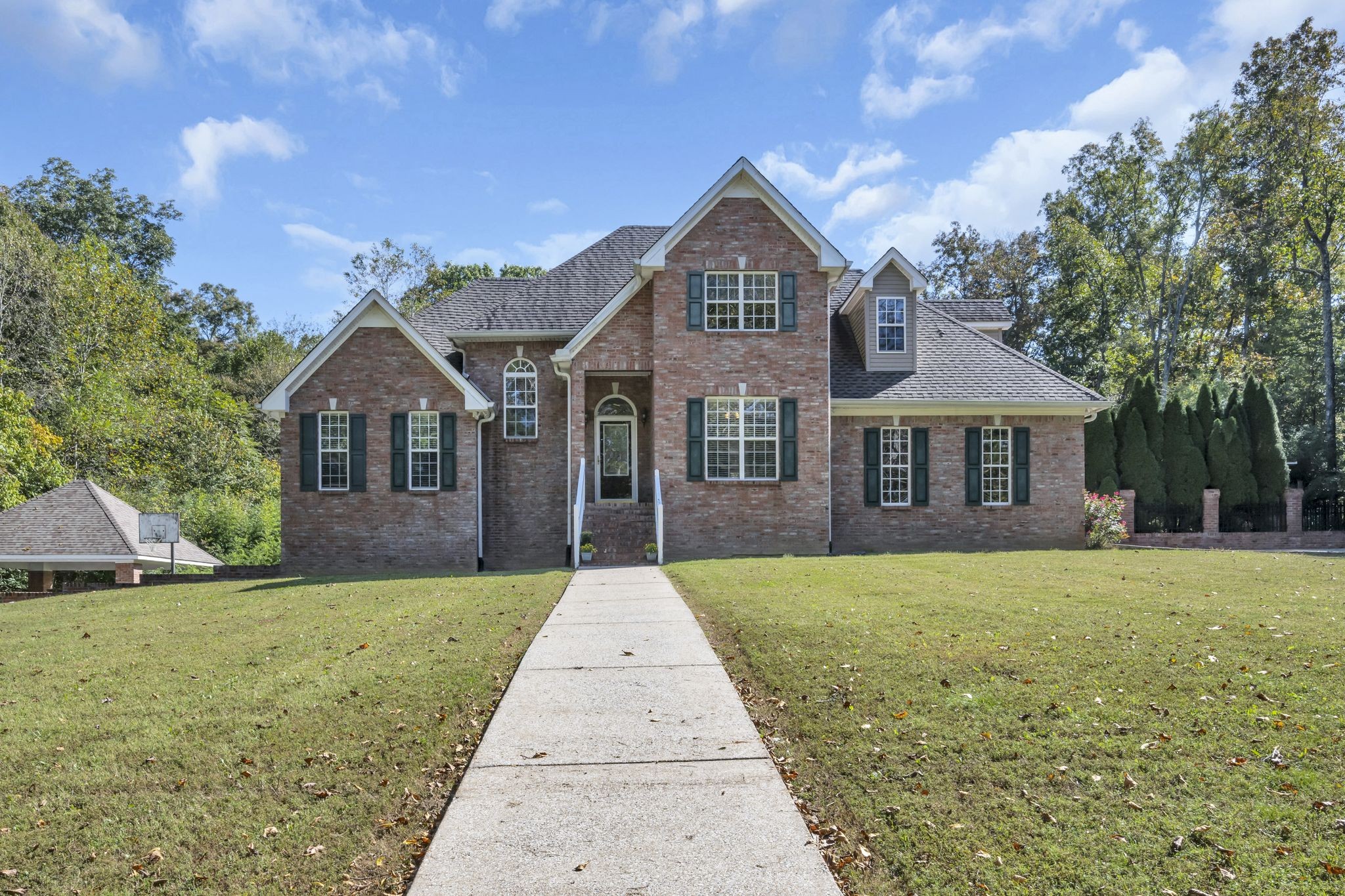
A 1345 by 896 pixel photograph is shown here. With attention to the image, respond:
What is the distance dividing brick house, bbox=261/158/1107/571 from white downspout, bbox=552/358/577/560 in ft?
0.31

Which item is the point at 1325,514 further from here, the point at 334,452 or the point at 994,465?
the point at 334,452

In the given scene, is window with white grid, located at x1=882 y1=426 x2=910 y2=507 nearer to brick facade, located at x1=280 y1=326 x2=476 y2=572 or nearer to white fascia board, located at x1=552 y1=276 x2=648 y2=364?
white fascia board, located at x1=552 y1=276 x2=648 y2=364

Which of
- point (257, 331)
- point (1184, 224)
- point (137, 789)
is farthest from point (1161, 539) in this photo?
point (257, 331)

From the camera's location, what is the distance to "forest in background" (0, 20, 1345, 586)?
1094 inches

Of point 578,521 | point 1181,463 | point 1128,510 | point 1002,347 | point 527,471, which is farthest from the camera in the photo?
point 1181,463

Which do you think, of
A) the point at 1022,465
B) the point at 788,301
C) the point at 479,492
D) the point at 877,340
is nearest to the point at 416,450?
the point at 479,492

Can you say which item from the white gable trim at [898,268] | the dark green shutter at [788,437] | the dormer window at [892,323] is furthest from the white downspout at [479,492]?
the dormer window at [892,323]

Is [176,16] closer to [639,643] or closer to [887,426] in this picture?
[639,643]

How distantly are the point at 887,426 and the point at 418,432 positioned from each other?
1106 cm

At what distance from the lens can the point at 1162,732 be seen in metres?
5.42

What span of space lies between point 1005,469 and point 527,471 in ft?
38.4

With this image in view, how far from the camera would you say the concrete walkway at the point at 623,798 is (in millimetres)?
3848

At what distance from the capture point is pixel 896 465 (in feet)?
65.7

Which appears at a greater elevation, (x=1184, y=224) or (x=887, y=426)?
(x=1184, y=224)
